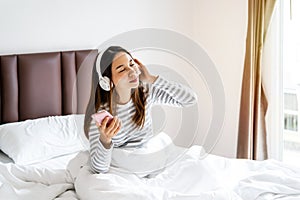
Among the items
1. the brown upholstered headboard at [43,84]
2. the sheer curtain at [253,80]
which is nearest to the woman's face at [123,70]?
the brown upholstered headboard at [43,84]

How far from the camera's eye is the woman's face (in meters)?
1.80

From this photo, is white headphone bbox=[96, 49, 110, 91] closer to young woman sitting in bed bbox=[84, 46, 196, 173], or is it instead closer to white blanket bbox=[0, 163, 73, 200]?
young woman sitting in bed bbox=[84, 46, 196, 173]

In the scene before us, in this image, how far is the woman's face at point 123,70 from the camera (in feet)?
5.91

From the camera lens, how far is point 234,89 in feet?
11.3

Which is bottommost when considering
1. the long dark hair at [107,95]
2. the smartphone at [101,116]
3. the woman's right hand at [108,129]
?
the woman's right hand at [108,129]

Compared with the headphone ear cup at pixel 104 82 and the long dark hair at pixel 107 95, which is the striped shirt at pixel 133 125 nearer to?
the long dark hair at pixel 107 95

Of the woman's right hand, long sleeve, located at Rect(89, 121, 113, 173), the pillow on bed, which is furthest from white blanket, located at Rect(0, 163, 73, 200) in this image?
the pillow on bed

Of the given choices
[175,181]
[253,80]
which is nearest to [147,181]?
[175,181]

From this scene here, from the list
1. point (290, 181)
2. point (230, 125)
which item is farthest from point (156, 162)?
point (230, 125)

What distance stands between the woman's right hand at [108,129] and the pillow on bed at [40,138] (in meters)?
0.46

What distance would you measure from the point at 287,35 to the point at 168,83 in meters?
1.51

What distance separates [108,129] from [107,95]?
0.16m

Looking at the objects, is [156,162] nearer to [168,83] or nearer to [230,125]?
[168,83]

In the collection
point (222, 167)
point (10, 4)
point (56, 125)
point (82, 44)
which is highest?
point (10, 4)
